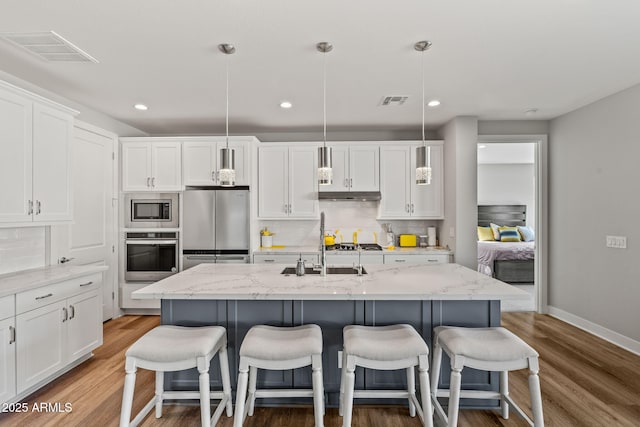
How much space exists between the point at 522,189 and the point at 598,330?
5920 mm

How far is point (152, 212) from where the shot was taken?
4.53 metres

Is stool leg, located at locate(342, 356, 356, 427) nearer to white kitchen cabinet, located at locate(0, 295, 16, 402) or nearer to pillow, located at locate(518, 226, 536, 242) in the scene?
white kitchen cabinet, located at locate(0, 295, 16, 402)

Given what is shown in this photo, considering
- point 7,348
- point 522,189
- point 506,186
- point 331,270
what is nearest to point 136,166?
point 7,348

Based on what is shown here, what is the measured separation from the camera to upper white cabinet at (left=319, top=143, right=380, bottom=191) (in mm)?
4789

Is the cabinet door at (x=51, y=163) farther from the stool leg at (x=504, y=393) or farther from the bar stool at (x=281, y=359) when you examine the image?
the stool leg at (x=504, y=393)

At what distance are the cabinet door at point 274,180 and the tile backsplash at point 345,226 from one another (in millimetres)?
407

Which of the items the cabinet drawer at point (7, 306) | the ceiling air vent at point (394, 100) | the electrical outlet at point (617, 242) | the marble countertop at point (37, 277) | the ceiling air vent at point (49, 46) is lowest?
the cabinet drawer at point (7, 306)

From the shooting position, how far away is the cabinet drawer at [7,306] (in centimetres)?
230

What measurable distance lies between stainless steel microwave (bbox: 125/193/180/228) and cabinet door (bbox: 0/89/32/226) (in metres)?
1.70

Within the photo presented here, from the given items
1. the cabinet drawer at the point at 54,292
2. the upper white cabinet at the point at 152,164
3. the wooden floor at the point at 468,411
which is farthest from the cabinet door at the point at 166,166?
the wooden floor at the point at 468,411

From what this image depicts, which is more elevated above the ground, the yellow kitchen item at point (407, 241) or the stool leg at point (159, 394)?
the yellow kitchen item at point (407, 241)

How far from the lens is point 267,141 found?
17.0 ft

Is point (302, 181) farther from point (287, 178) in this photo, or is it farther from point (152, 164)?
point (152, 164)

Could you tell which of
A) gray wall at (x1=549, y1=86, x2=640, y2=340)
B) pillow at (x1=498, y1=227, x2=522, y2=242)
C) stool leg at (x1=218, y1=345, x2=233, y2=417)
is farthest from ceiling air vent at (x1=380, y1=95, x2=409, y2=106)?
pillow at (x1=498, y1=227, x2=522, y2=242)
